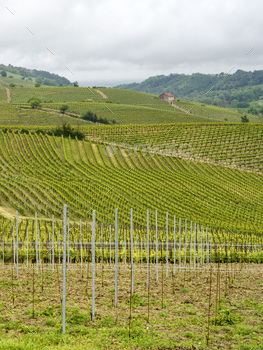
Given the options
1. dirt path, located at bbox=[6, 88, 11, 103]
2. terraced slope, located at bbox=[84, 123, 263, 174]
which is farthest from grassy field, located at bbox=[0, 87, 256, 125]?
terraced slope, located at bbox=[84, 123, 263, 174]

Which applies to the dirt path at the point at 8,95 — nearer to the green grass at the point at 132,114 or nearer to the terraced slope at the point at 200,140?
the green grass at the point at 132,114

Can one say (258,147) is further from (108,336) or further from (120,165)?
(108,336)

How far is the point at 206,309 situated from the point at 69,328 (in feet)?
10.1

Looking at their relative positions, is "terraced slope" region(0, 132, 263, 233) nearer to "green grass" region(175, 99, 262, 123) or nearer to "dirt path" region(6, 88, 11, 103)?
"green grass" region(175, 99, 262, 123)

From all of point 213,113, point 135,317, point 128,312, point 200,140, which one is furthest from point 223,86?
point 213,113

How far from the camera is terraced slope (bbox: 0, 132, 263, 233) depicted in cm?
3422

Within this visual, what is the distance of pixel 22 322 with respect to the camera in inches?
332

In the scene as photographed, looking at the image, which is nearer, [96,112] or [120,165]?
[120,165]

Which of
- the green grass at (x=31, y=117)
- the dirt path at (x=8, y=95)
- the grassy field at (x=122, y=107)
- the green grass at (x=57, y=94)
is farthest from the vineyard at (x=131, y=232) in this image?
the dirt path at (x=8, y=95)

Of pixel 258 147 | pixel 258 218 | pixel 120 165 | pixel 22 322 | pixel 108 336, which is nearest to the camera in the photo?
pixel 108 336

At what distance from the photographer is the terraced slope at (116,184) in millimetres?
34219

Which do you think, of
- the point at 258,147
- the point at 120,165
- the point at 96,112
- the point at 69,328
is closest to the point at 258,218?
the point at 120,165

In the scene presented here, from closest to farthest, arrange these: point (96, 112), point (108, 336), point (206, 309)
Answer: point (108, 336) < point (206, 309) < point (96, 112)

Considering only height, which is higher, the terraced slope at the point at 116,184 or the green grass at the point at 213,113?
the green grass at the point at 213,113
